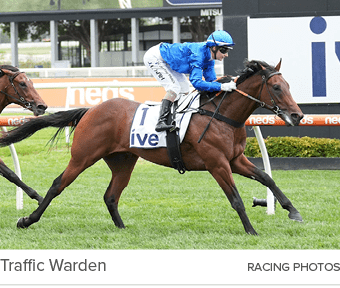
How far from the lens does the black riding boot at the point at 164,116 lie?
4980 millimetres

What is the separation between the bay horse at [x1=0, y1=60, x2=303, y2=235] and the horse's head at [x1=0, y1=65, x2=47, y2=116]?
40 cm

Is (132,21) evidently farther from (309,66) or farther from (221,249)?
(221,249)

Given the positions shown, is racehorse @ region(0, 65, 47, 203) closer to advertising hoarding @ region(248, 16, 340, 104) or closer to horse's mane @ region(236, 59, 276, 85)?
horse's mane @ region(236, 59, 276, 85)

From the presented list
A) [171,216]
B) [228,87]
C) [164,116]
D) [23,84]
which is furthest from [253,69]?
[23,84]

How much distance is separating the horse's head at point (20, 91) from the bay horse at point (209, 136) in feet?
1.31

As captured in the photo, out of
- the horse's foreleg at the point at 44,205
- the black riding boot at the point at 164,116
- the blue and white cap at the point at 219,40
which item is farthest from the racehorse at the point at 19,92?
the blue and white cap at the point at 219,40

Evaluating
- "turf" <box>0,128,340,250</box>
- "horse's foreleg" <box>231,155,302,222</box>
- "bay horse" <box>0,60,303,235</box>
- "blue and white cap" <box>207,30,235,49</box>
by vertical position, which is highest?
"blue and white cap" <box>207,30,235,49</box>

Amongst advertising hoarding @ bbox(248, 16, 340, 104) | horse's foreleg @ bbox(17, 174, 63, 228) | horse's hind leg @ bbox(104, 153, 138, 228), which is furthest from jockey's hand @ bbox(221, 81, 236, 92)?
advertising hoarding @ bbox(248, 16, 340, 104)

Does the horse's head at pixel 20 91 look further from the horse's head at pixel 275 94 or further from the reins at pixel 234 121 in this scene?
the horse's head at pixel 275 94

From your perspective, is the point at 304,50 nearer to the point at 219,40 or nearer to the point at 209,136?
the point at 219,40

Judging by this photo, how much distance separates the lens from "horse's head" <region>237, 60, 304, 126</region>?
470cm

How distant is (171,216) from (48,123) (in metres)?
1.56
